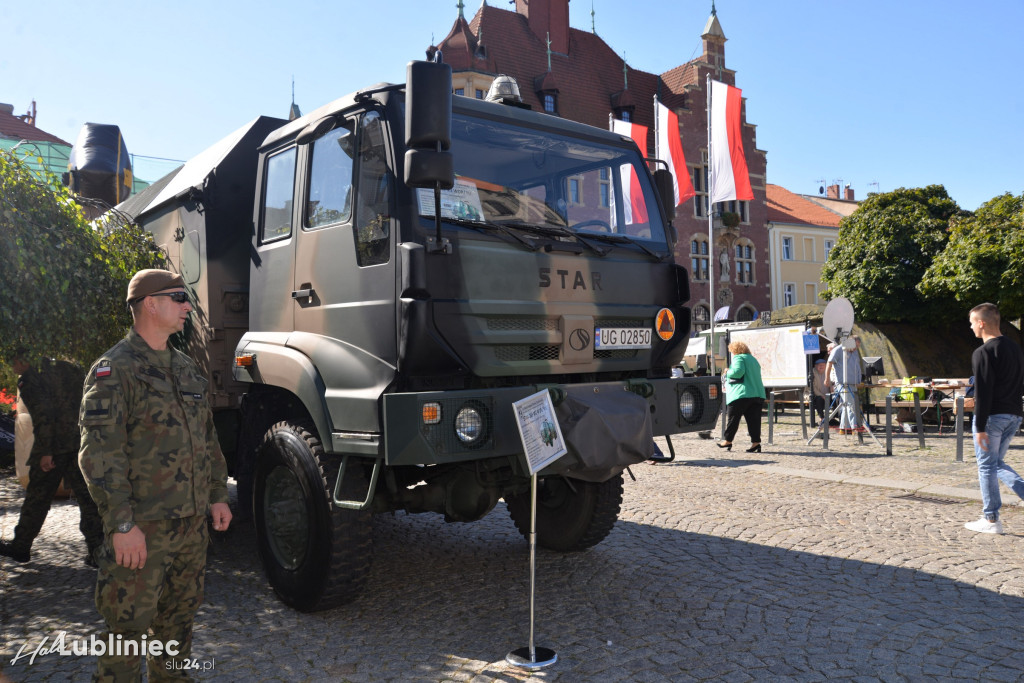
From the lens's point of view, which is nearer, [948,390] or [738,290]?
[948,390]

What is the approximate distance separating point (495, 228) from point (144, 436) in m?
2.06

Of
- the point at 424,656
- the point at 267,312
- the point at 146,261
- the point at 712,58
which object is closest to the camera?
the point at 424,656

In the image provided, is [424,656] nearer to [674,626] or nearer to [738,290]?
[674,626]

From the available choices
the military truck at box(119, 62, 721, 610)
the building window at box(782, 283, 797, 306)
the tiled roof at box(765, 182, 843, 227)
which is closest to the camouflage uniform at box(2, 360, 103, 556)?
the military truck at box(119, 62, 721, 610)

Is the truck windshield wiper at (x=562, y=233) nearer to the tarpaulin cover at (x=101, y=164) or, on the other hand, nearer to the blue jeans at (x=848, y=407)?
the tarpaulin cover at (x=101, y=164)

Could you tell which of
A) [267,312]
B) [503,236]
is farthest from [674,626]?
[267,312]

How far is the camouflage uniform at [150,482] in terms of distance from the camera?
9.77 feet

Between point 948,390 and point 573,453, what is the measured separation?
13119 mm

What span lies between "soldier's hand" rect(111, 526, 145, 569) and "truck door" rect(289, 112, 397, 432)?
1.21m

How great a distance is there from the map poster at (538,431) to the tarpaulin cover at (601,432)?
13 cm

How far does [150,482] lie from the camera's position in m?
3.12

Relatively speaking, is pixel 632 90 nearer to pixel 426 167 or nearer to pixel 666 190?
pixel 666 190

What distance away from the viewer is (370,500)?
3.92m

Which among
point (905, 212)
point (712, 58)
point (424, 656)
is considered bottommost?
point (424, 656)
